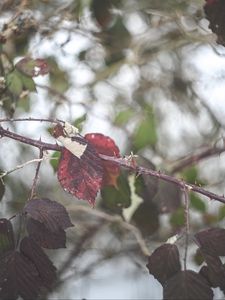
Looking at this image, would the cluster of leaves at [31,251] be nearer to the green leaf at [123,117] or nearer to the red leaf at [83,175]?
the red leaf at [83,175]

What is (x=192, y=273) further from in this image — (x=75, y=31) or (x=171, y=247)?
(x=75, y=31)

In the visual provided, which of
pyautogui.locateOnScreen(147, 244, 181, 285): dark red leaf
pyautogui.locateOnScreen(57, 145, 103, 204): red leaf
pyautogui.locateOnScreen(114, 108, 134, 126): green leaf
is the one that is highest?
pyautogui.locateOnScreen(57, 145, 103, 204): red leaf

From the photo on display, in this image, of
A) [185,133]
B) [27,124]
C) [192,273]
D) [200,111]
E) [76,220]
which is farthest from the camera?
[185,133]

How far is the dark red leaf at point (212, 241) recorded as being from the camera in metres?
0.68

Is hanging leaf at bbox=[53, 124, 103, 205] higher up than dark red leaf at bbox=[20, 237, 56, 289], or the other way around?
hanging leaf at bbox=[53, 124, 103, 205]

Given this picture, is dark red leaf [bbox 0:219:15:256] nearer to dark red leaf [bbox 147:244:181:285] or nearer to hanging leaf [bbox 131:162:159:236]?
dark red leaf [bbox 147:244:181:285]

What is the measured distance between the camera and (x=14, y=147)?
169cm

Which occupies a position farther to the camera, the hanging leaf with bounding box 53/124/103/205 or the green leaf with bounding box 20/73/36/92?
the green leaf with bounding box 20/73/36/92

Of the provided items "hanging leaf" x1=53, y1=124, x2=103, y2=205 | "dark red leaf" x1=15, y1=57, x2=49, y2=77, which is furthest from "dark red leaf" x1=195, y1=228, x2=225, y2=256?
"dark red leaf" x1=15, y1=57, x2=49, y2=77

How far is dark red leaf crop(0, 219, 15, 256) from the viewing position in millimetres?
694

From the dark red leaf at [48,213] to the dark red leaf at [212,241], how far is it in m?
0.18

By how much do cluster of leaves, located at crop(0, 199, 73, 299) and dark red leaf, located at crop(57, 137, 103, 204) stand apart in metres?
0.03

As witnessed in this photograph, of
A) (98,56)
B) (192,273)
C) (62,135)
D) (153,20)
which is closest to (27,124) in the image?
(98,56)

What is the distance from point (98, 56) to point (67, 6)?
0.38 m
